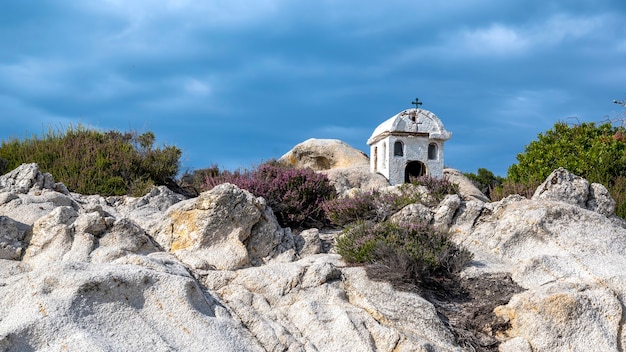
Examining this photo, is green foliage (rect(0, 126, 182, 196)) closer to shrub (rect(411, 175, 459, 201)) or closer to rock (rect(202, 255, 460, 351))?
shrub (rect(411, 175, 459, 201))

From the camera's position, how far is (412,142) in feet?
77.6

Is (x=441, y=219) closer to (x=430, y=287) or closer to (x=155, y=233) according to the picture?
(x=430, y=287)

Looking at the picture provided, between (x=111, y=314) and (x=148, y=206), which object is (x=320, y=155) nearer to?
(x=148, y=206)

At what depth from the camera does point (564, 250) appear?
32.8ft

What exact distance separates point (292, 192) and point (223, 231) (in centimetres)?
330

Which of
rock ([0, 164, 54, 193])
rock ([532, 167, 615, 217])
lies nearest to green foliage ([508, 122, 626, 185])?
rock ([532, 167, 615, 217])

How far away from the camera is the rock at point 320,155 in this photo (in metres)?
31.7

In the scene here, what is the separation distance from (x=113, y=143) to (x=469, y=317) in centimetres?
1298

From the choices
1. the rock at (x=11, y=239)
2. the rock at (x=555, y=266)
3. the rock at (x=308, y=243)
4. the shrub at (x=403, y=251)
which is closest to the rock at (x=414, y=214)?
the rock at (x=555, y=266)

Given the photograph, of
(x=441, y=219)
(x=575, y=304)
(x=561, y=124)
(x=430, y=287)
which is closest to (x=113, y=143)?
(x=441, y=219)

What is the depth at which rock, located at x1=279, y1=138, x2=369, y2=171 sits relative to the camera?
31719mm

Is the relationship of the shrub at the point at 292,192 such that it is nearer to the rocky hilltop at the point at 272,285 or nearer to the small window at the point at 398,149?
the rocky hilltop at the point at 272,285

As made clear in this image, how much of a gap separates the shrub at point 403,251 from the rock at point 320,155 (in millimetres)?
21260

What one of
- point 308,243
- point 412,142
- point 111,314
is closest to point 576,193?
point 308,243
